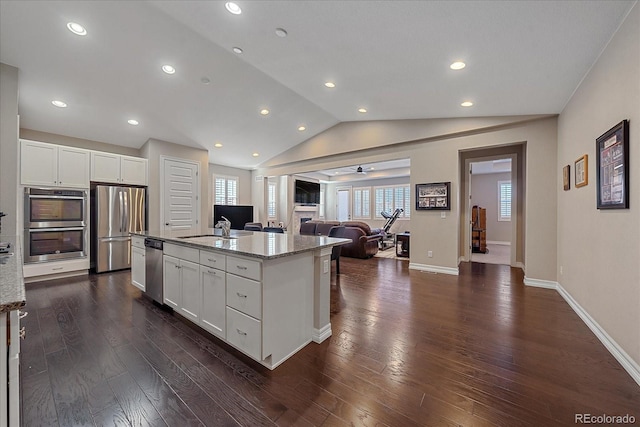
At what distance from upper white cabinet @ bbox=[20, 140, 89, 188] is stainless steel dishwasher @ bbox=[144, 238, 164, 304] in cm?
260

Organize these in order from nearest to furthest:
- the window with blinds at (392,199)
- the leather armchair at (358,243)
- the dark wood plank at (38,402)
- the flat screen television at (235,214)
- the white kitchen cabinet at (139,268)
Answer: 1. the dark wood plank at (38,402)
2. the white kitchen cabinet at (139,268)
3. the leather armchair at (358,243)
4. the flat screen television at (235,214)
5. the window with blinds at (392,199)

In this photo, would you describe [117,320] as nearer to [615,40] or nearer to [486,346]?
[486,346]

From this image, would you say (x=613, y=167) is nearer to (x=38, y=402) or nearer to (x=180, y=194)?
(x=38, y=402)

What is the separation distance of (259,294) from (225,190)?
7396mm

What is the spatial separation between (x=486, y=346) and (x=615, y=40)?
2.81 meters

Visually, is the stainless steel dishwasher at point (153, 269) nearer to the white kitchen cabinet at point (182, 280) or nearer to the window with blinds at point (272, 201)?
the white kitchen cabinet at point (182, 280)

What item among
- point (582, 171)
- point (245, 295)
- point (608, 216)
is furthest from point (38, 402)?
point (582, 171)

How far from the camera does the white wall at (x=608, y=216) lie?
6.25 feet

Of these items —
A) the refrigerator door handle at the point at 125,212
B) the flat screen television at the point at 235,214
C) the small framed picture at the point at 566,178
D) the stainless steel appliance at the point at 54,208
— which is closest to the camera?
the small framed picture at the point at 566,178

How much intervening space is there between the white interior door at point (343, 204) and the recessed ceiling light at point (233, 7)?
10428 mm

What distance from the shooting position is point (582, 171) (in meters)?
2.90

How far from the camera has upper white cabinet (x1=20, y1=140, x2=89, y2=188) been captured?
4.14 metres

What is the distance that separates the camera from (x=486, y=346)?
90.6 inches

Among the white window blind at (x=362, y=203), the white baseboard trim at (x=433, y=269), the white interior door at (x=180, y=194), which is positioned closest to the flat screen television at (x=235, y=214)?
the white interior door at (x=180, y=194)
